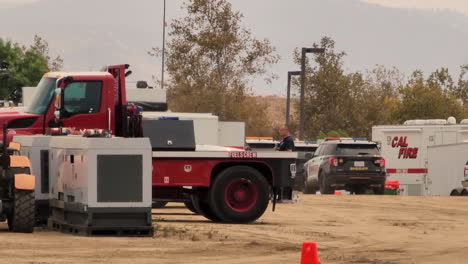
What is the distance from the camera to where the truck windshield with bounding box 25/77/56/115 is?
2444cm

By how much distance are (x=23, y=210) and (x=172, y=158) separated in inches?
168

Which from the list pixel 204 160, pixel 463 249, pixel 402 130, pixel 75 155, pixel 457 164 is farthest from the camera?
pixel 402 130

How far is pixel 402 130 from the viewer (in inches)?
1828

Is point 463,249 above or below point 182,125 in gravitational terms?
below

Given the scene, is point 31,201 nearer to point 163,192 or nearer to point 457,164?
point 163,192

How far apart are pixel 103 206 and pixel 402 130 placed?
2736 centimetres

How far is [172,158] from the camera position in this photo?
78.0ft

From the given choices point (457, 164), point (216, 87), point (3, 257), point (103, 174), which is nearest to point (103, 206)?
point (103, 174)

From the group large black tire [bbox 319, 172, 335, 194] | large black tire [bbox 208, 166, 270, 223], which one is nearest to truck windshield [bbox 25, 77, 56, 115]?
large black tire [bbox 208, 166, 270, 223]

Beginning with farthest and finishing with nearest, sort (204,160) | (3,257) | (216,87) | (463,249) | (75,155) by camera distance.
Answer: (216,87), (204,160), (75,155), (463,249), (3,257)

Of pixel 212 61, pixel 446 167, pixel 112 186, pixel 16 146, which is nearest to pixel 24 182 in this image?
pixel 112 186

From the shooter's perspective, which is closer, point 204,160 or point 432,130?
point 204,160

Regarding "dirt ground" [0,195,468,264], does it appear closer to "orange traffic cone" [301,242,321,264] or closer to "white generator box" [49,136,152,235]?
"white generator box" [49,136,152,235]

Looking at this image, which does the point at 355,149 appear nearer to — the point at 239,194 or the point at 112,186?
the point at 239,194
